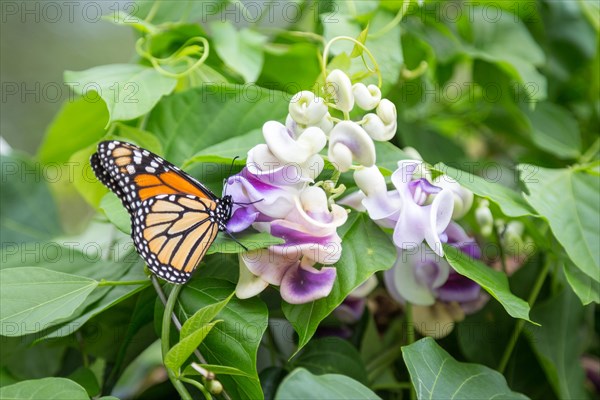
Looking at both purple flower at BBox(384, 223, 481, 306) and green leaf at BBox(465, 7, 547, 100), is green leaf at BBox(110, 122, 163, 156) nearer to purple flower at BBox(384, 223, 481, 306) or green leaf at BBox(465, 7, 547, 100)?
purple flower at BBox(384, 223, 481, 306)

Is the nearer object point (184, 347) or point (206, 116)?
point (184, 347)

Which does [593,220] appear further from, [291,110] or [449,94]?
[449,94]

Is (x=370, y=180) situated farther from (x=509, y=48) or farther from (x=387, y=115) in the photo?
(x=509, y=48)

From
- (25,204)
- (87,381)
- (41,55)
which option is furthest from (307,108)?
(41,55)

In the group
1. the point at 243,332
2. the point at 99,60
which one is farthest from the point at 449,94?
the point at 99,60

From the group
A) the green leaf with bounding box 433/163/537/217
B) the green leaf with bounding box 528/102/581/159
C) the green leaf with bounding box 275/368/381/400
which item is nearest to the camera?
the green leaf with bounding box 275/368/381/400

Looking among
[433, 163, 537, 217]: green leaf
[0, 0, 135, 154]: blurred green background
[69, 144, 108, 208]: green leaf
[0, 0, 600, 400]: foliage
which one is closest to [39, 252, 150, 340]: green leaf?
[0, 0, 600, 400]: foliage

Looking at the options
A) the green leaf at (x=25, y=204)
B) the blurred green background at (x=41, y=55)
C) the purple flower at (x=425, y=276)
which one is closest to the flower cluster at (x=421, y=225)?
the purple flower at (x=425, y=276)
